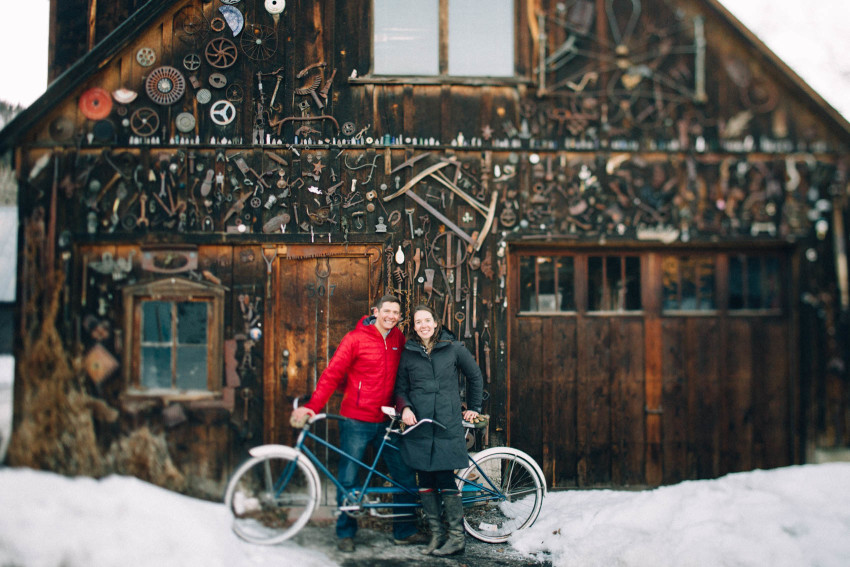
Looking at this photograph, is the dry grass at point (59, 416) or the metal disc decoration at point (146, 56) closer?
the dry grass at point (59, 416)

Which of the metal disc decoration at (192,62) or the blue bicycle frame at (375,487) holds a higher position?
the metal disc decoration at (192,62)

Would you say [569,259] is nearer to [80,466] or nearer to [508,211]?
[508,211]

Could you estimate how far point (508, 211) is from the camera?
5699 mm

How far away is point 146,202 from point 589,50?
4.93m

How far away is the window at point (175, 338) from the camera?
5.57m

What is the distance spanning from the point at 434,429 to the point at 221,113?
3834mm

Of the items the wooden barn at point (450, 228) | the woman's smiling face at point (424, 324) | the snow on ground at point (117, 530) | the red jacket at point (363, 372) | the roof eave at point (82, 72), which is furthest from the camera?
the wooden barn at point (450, 228)

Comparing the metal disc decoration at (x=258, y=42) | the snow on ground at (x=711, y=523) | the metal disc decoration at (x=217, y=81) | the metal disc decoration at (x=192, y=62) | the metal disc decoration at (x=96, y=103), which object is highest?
the metal disc decoration at (x=258, y=42)

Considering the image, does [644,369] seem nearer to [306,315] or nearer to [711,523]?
[711,523]

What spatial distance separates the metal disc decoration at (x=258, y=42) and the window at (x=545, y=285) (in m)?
3.44

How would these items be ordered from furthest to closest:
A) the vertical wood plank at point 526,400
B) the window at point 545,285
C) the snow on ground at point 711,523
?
1. the window at point 545,285
2. the vertical wood plank at point 526,400
3. the snow on ground at point 711,523

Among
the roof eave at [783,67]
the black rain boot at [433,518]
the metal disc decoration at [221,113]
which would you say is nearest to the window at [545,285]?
the black rain boot at [433,518]

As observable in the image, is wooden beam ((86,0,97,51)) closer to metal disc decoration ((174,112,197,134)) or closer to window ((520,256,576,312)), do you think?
metal disc decoration ((174,112,197,134))

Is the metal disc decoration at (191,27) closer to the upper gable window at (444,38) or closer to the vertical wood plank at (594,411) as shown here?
the upper gable window at (444,38)
